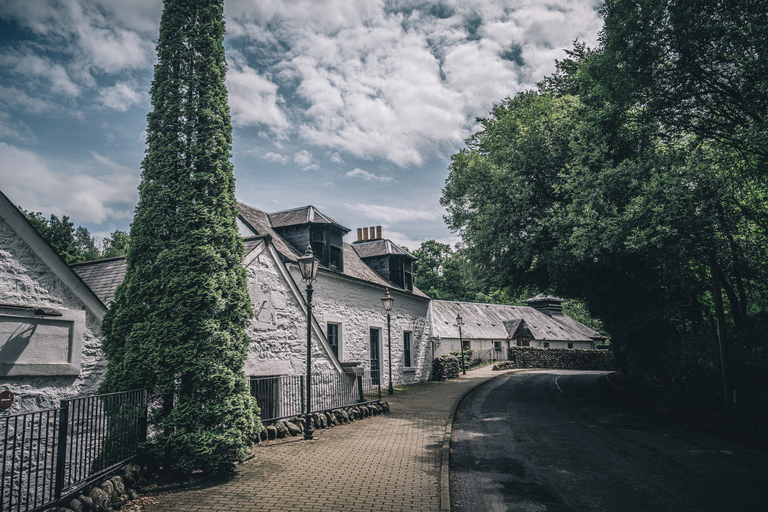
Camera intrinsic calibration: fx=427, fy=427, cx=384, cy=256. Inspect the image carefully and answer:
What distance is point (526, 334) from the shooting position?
42.4 m

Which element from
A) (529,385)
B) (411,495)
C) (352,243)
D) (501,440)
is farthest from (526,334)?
(411,495)

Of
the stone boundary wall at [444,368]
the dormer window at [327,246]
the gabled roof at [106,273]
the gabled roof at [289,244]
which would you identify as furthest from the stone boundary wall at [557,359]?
the gabled roof at [106,273]

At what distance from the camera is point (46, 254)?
641cm

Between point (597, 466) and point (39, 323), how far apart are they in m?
9.19

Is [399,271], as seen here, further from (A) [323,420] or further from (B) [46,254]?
(B) [46,254]

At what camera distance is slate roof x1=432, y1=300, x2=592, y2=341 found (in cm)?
3512

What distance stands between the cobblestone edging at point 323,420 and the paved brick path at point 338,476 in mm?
251

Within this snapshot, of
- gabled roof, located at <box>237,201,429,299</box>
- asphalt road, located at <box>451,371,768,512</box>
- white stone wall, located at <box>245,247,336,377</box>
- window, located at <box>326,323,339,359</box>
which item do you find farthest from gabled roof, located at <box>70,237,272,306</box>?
window, located at <box>326,323,339,359</box>

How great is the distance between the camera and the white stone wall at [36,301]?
5977 mm

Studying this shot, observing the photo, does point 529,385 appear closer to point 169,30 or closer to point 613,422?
point 613,422

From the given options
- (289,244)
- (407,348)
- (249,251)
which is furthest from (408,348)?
(249,251)

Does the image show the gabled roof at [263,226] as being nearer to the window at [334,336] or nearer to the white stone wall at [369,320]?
the white stone wall at [369,320]

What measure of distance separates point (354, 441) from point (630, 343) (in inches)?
510

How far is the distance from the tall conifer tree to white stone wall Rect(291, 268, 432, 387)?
7.61m
